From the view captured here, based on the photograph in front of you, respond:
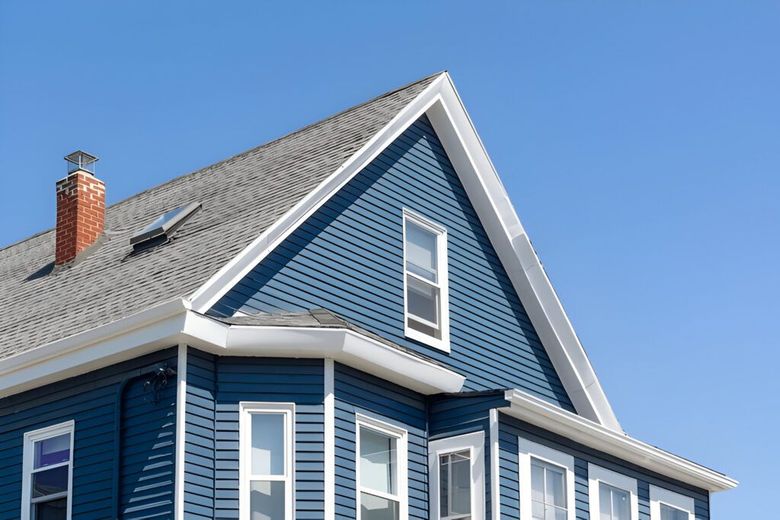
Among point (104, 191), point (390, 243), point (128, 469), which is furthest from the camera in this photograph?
point (104, 191)

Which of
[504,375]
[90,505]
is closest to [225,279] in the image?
[90,505]

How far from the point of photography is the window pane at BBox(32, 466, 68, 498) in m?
19.9

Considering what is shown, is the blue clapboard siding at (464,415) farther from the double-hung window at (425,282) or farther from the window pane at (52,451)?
the window pane at (52,451)

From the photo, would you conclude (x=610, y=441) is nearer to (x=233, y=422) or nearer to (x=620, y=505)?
(x=620, y=505)

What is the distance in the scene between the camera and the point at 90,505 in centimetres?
1927

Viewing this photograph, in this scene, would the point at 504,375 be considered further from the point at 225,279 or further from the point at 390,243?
the point at 225,279

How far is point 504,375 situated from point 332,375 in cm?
495

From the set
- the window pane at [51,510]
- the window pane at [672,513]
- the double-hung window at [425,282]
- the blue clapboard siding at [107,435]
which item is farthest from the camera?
the window pane at [672,513]

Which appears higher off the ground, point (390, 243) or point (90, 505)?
point (390, 243)

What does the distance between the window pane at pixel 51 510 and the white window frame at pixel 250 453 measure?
266 centimetres

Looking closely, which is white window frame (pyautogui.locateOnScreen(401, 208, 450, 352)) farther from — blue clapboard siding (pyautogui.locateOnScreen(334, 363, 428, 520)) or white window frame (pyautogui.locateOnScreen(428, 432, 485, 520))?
white window frame (pyautogui.locateOnScreen(428, 432, 485, 520))

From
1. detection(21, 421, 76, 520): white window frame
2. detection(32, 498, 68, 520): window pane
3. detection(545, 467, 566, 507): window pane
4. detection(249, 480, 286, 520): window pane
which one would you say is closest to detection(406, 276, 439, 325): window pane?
detection(545, 467, 566, 507): window pane

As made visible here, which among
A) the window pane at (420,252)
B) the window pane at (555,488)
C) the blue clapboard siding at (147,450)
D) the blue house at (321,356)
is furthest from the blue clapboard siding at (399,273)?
the window pane at (555,488)

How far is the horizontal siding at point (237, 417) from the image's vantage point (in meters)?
18.6
